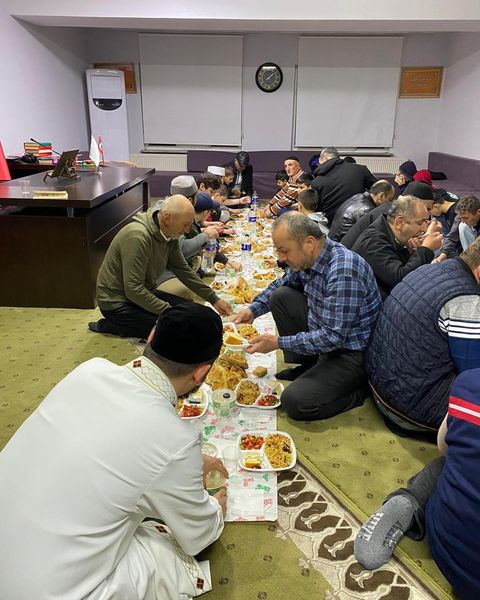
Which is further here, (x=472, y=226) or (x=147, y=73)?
(x=147, y=73)

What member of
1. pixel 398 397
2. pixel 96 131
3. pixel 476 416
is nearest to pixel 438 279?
pixel 398 397

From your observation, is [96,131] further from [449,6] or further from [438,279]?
[438,279]

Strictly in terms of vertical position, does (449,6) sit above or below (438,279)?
above

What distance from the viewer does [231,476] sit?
1868 millimetres

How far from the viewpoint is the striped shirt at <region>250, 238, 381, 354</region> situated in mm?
2143

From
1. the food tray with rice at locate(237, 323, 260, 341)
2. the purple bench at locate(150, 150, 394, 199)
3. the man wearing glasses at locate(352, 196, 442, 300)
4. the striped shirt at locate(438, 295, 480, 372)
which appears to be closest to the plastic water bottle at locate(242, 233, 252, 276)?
the food tray with rice at locate(237, 323, 260, 341)

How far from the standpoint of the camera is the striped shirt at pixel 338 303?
2.14 m

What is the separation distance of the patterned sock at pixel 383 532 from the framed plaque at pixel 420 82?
8.48 m

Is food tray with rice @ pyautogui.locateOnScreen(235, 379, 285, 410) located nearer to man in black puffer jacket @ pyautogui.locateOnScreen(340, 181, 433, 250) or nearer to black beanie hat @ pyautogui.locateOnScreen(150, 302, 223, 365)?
black beanie hat @ pyautogui.locateOnScreen(150, 302, 223, 365)

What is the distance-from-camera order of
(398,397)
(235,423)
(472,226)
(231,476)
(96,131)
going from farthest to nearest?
1. (96,131)
2. (472,226)
3. (235,423)
4. (398,397)
5. (231,476)

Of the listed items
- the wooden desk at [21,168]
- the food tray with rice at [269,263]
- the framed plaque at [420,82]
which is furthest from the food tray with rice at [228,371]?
the framed plaque at [420,82]

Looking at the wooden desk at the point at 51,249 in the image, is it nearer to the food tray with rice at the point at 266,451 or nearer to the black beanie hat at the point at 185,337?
the food tray with rice at the point at 266,451

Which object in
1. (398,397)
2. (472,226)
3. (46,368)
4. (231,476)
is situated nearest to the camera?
(231,476)

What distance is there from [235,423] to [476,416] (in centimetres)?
122
